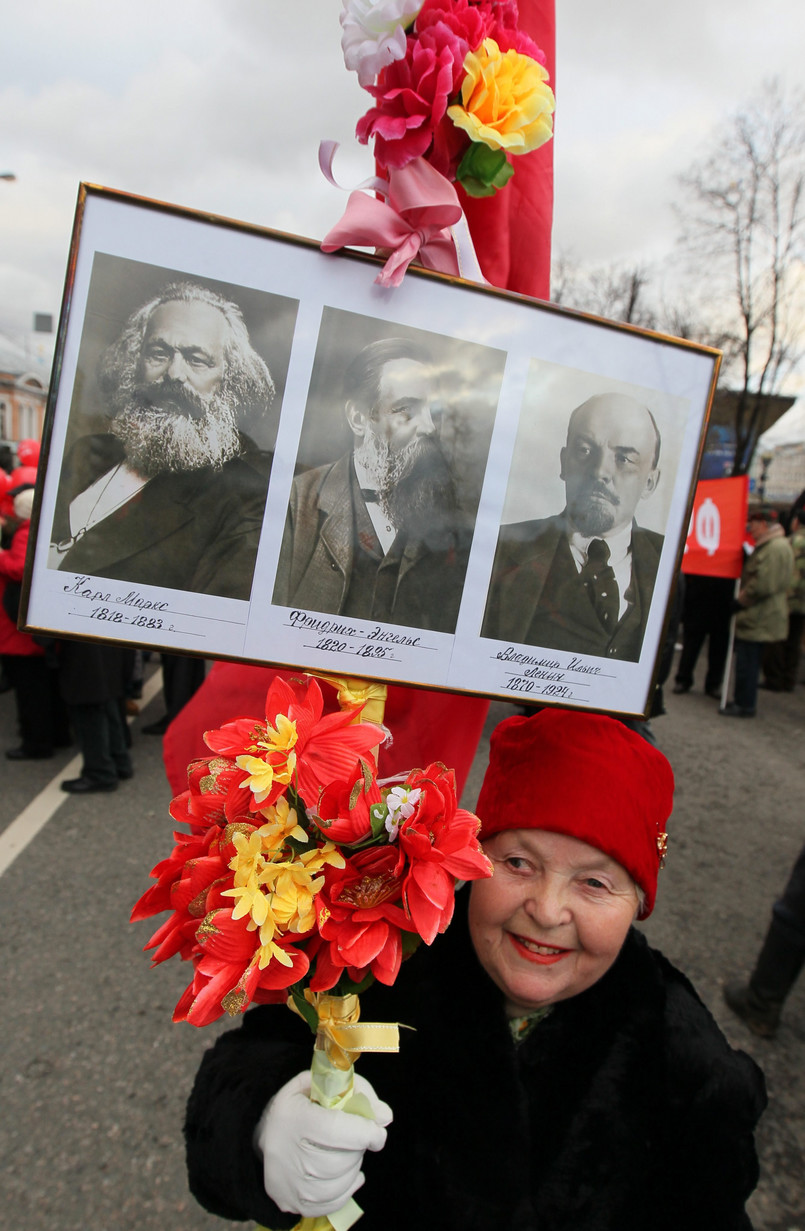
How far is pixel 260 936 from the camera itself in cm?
86

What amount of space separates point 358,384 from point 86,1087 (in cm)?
251

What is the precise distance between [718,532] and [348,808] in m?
6.92

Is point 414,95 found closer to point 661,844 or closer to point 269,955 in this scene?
point 269,955

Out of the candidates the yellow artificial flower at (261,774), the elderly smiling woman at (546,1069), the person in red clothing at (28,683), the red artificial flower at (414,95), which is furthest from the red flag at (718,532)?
the yellow artificial flower at (261,774)

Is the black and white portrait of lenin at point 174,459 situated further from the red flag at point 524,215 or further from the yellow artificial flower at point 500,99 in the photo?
the red flag at point 524,215

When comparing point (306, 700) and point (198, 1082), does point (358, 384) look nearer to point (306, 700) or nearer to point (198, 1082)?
point (306, 700)

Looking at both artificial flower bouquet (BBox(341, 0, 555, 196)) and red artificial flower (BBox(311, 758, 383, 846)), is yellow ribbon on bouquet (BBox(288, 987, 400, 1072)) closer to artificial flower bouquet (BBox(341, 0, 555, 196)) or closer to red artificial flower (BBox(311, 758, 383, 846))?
red artificial flower (BBox(311, 758, 383, 846))

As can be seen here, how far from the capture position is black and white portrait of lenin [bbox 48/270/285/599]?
89cm

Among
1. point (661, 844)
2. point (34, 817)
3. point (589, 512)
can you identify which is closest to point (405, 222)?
point (589, 512)

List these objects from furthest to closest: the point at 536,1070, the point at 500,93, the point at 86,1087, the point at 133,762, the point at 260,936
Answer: the point at 133,762 < the point at 86,1087 < the point at 536,1070 < the point at 500,93 < the point at 260,936

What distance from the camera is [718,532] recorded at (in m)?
7.05

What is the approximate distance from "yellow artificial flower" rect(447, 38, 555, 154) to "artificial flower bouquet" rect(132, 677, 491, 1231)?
72 cm

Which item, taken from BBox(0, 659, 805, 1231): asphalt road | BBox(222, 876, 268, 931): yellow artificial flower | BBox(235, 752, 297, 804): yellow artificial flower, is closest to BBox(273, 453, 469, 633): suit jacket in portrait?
BBox(235, 752, 297, 804): yellow artificial flower

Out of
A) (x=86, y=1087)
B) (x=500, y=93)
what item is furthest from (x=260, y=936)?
(x=86, y=1087)
